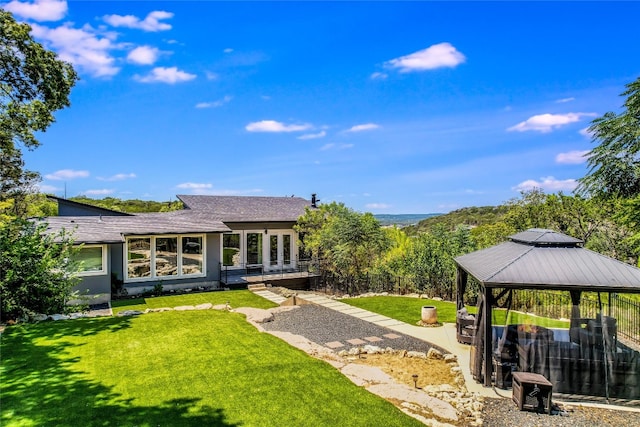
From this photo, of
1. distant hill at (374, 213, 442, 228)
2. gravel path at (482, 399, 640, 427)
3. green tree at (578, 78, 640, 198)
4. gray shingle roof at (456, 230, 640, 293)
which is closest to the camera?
gravel path at (482, 399, 640, 427)

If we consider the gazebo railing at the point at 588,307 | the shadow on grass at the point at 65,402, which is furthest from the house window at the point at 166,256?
the gazebo railing at the point at 588,307

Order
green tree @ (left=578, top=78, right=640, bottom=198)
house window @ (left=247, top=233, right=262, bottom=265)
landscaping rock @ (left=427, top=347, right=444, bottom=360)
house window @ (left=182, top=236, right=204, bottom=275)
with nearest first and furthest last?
landscaping rock @ (left=427, top=347, right=444, bottom=360), green tree @ (left=578, top=78, right=640, bottom=198), house window @ (left=182, top=236, right=204, bottom=275), house window @ (left=247, top=233, right=262, bottom=265)

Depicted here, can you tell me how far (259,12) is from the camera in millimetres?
14430

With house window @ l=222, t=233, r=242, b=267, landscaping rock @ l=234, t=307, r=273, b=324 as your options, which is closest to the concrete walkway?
landscaping rock @ l=234, t=307, r=273, b=324

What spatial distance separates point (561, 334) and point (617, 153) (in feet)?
37.2

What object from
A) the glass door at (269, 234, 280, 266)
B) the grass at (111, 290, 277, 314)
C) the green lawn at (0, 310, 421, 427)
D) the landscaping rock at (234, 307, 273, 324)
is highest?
the glass door at (269, 234, 280, 266)

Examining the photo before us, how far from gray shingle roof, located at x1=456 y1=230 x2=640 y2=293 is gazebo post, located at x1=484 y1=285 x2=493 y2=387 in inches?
15.2

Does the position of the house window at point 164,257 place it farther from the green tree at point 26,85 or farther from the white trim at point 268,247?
the green tree at point 26,85

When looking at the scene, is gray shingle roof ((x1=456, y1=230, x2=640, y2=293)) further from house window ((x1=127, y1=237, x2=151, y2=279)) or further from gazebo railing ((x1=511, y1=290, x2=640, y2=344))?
house window ((x1=127, y1=237, x2=151, y2=279))

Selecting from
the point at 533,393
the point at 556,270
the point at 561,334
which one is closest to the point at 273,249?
the point at 561,334

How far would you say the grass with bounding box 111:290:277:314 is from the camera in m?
15.2

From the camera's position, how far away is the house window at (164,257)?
57.9 ft

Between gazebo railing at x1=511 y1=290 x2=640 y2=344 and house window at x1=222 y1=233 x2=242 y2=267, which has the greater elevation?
house window at x1=222 y1=233 x2=242 y2=267

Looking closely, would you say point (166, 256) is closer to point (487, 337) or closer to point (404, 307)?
point (404, 307)
